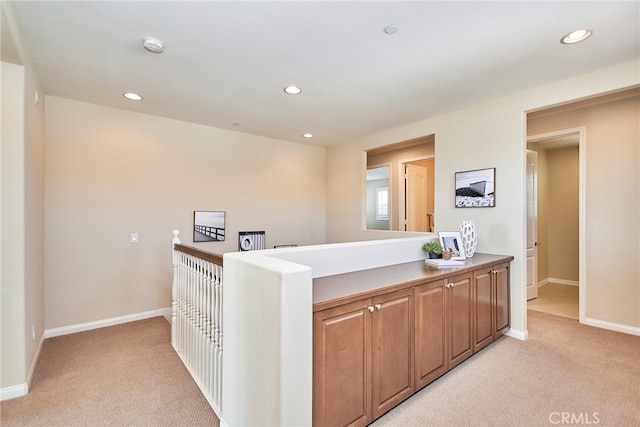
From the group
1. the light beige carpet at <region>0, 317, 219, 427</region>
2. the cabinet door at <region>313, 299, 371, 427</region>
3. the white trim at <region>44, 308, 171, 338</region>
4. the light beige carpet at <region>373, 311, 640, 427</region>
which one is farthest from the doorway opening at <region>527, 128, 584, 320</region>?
the white trim at <region>44, 308, 171, 338</region>

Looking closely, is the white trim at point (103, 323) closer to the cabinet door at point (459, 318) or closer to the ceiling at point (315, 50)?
the ceiling at point (315, 50)

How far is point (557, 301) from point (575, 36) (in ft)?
12.8

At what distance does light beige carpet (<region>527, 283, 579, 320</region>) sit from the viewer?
161 inches

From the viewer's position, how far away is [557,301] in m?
4.52

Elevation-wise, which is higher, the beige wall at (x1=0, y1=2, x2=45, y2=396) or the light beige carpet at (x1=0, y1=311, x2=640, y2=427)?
the beige wall at (x1=0, y1=2, x2=45, y2=396)

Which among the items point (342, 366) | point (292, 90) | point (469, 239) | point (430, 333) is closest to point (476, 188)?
point (469, 239)

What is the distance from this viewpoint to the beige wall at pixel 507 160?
2.95 meters

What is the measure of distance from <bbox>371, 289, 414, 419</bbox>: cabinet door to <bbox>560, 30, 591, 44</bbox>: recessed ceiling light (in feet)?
7.36

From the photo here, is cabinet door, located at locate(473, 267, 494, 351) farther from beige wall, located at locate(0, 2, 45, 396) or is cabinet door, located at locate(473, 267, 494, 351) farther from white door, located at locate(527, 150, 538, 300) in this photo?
beige wall, located at locate(0, 2, 45, 396)

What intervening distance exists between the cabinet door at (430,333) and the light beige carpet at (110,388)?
1507 mm

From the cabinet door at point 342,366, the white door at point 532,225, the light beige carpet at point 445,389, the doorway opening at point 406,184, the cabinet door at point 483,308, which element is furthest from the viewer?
the doorway opening at point 406,184

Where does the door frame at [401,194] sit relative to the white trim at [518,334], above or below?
above

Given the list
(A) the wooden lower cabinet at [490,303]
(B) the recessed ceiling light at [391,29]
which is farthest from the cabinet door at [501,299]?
(B) the recessed ceiling light at [391,29]

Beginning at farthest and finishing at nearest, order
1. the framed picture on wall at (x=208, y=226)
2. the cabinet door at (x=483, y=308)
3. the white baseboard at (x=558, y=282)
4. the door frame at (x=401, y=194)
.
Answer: the door frame at (x=401, y=194) → the white baseboard at (x=558, y=282) → the framed picture on wall at (x=208, y=226) → the cabinet door at (x=483, y=308)
